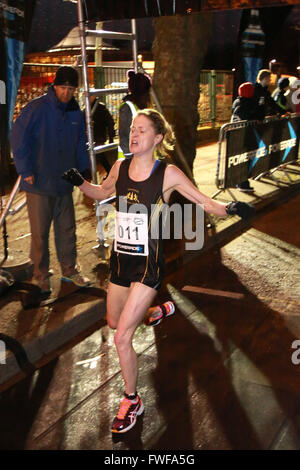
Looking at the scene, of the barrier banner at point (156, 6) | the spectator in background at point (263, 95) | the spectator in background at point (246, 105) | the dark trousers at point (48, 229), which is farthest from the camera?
the spectator in background at point (263, 95)

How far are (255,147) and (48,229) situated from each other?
237 inches

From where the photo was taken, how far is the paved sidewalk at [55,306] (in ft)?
15.3

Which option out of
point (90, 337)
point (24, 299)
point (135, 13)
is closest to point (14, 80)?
point (135, 13)

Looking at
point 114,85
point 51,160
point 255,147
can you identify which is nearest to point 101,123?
point 255,147

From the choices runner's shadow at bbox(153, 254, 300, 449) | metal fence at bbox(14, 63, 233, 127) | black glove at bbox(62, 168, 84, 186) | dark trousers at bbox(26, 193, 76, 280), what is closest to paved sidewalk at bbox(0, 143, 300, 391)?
dark trousers at bbox(26, 193, 76, 280)

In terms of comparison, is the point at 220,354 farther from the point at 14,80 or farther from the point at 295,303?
the point at 14,80

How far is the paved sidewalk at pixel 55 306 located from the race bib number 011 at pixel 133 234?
1.48 metres

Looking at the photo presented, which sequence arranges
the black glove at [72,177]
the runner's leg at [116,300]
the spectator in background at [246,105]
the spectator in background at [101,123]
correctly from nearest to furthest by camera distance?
the runner's leg at [116,300] < the black glove at [72,177] < the spectator in background at [101,123] < the spectator in background at [246,105]

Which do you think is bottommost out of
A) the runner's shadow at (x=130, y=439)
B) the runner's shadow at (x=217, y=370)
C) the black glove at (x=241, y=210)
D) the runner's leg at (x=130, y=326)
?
the runner's shadow at (x=217, y=370)

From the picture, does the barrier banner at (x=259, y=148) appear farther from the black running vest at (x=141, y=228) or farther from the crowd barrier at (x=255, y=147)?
the black running vest at (x=141, y=228)

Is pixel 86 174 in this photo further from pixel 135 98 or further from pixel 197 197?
pixel 197 197

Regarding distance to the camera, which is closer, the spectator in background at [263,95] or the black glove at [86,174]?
the black glove at [86,174]

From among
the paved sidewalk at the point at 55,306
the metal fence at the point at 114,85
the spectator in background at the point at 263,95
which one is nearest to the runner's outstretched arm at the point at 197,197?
the paved sidewalk at the point at 55,306

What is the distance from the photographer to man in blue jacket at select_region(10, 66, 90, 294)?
538 centimetres
